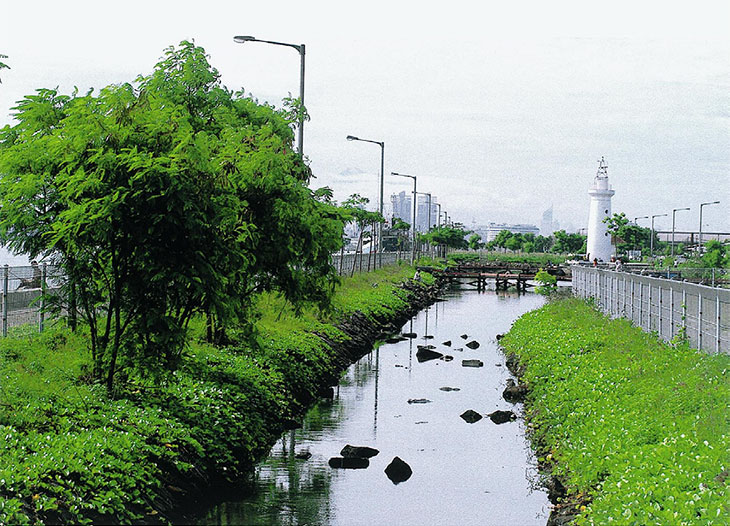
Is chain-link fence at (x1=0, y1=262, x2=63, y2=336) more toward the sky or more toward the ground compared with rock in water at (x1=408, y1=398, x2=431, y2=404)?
more toward the sky

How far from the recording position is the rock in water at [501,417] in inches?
800

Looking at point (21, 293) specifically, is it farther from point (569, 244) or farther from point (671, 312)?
point (569, 244)

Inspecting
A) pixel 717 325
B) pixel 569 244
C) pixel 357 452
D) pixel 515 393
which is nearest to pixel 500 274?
pixel 515 393

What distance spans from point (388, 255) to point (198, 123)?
5908cm

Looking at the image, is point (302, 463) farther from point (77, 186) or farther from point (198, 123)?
point (198, 123)

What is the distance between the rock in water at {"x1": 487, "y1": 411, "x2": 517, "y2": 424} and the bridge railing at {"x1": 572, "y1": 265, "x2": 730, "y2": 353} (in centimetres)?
419

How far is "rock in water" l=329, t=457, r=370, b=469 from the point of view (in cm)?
1595

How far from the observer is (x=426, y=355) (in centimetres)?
3145

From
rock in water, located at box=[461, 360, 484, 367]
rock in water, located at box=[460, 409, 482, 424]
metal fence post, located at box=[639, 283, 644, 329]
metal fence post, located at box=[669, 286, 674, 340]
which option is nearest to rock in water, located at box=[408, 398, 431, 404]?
rock in water, located at box=[460, 409, 482, 424]

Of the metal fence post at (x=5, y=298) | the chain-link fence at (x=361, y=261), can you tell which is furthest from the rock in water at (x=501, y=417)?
the metal fence post at (x=5, y=298)

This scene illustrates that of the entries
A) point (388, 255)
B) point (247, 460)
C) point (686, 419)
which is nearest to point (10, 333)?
point (247, 460)

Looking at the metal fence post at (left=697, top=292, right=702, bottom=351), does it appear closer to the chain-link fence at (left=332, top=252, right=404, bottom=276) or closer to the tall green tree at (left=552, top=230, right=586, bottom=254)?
the chain-link fence at (left=332, top=252, right=404, bottom=276)

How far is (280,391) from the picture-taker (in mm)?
19141

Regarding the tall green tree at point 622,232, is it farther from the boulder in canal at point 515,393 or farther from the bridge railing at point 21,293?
the bridge railing at point 21,293
